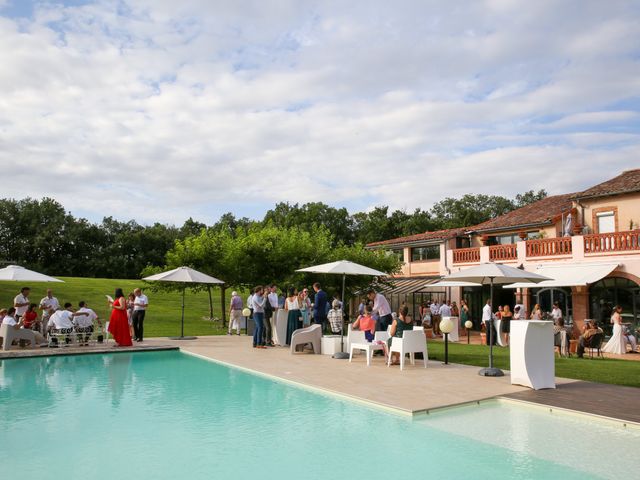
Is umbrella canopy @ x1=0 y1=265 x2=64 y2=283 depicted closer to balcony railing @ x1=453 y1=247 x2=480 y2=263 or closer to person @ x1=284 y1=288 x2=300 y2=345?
person @ x1=284 y1=288 x2=300 y2=345

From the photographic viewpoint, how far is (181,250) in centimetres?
2984

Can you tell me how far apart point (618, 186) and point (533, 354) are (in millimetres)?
19895

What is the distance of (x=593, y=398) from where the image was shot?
8.86 m

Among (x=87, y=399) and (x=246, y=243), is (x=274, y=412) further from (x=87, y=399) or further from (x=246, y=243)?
(x=246, y=243)

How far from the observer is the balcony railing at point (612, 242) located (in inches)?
896

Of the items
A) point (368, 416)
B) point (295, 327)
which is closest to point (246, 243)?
point (295, 327)

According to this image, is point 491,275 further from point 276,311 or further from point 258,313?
point 276,311

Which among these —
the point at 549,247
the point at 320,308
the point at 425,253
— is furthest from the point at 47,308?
the point at 425,253

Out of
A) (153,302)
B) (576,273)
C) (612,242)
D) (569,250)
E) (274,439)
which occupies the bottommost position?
(274,439)

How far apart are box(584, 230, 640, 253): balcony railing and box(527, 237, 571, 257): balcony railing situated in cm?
110

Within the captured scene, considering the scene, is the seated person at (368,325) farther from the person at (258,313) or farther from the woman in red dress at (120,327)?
the woman in red dress at (120,327)

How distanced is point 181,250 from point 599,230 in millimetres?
21885

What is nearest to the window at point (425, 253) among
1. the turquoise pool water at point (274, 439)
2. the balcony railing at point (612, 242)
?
the balcony railing at point (612, 242)

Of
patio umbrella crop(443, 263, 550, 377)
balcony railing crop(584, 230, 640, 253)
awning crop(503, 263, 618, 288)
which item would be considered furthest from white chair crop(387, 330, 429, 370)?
balcony railing crop(584, 230, 640, 253)
